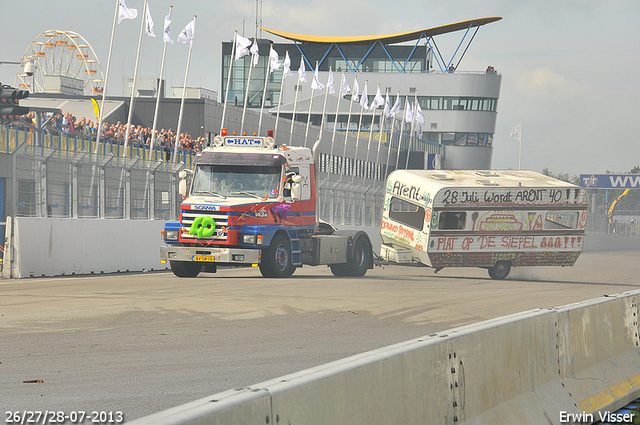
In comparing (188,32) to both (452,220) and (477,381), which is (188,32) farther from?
(477,381)

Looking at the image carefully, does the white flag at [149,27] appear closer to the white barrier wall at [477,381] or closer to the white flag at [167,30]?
the white flag at [167,30]

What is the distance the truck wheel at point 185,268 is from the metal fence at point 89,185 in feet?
9.70

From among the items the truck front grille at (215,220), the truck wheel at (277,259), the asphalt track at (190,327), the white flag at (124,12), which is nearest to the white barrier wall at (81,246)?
the asphalt track at (190,327)

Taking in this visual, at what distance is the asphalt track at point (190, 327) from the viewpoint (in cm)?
798

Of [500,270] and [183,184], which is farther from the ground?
[183,184]

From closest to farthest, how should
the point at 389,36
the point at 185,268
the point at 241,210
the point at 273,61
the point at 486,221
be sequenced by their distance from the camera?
1. the point at 241,210
2. the point at 185,268
3. the point at 486,221
4. the point at 273,61
5. the point at 389,36

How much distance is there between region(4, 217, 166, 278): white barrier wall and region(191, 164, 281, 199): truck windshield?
11.3ft

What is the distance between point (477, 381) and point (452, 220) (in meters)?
20.4

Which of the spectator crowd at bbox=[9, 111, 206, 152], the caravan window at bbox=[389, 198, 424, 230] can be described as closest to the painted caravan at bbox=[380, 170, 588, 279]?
the caravan window at bbox=[389, 198, 424, 230]

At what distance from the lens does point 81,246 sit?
914 inches

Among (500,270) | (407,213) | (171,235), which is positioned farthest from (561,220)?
(171,235)

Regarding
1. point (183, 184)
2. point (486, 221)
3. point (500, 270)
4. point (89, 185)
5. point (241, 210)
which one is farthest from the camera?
point (500, 270)

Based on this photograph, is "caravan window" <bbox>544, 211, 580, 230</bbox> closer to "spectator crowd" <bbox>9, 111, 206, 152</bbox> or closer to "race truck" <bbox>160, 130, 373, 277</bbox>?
"race truck" <bbox>160, 130, 373, 277</bbox>

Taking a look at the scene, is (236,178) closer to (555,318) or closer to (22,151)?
(22,151)
